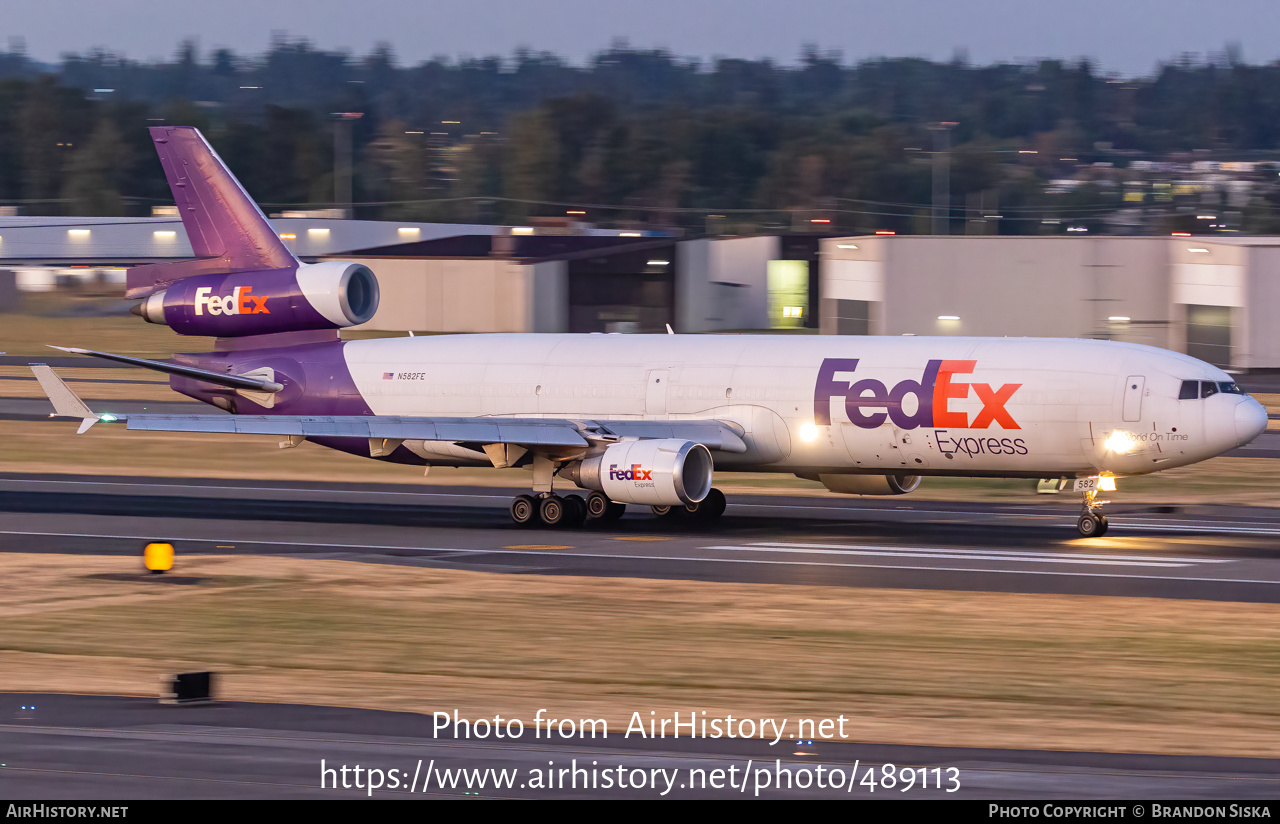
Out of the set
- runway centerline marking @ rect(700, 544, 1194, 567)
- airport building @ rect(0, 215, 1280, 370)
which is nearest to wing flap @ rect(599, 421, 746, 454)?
runway centerline marking @ rect(700, 544, 1194, 567)

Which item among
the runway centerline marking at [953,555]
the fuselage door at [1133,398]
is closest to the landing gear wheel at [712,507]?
the runway centerline marking at [953,555]

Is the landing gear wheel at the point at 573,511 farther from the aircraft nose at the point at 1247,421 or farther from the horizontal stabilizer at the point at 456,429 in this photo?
the aircraft nose at the point at 1247,421

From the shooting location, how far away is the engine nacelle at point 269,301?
38344mm

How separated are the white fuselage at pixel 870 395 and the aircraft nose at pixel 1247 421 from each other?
0.04 metres

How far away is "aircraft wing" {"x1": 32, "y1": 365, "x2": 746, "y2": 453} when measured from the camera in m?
33.8

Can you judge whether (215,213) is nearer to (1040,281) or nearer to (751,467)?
(751,467)

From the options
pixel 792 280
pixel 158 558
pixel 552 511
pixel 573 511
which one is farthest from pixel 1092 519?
pixel 792 280

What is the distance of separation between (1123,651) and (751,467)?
15369 mm

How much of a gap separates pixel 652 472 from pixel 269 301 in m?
11.6

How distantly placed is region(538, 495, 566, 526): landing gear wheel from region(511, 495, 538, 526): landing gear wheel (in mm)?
197

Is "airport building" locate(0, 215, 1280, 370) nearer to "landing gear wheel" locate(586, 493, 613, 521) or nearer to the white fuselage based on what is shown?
the white fuselage

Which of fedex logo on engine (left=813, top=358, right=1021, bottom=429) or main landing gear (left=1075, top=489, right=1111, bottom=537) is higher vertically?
fedex logo on engine (left=813, top=358, right=1021, bottom=429)

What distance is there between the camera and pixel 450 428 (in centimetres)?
3397
